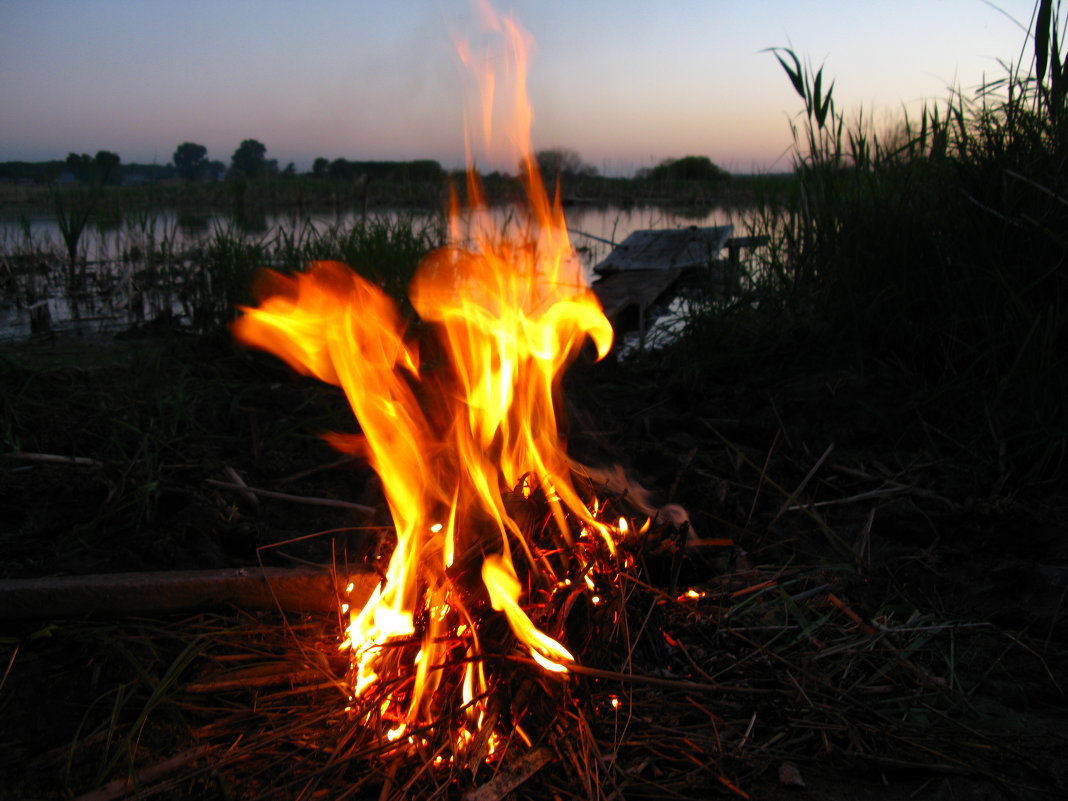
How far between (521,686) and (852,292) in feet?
10.2

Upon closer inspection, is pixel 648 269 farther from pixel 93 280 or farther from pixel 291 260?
pixel 93 280

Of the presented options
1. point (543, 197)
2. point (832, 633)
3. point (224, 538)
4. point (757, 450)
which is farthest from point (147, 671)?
point (757, 450)

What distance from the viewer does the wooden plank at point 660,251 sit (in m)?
9.32

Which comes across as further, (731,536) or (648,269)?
(648,269)

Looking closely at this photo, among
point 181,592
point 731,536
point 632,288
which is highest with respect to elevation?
point 632,288

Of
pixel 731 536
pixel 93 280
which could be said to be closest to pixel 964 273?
pixel 731 536

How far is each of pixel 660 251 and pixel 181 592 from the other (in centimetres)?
850

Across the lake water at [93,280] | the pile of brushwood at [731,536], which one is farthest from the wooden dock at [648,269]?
the pile of brushwood at [731,536]

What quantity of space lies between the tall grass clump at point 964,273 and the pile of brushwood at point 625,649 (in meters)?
0.30

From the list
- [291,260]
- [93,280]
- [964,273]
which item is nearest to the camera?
[964,273]

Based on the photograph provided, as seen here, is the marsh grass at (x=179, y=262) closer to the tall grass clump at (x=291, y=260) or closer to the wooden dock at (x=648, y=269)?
the tall grass clump at (x=291, y=260)

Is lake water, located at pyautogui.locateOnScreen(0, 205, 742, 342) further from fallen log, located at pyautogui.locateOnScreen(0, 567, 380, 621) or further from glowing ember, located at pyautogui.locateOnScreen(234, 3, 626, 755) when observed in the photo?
fallen log, located at pyautogui.locateOnScreen(0, 567, 380, 621)

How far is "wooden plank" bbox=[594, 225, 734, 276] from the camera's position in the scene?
9.32 m

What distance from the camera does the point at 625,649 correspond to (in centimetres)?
191
